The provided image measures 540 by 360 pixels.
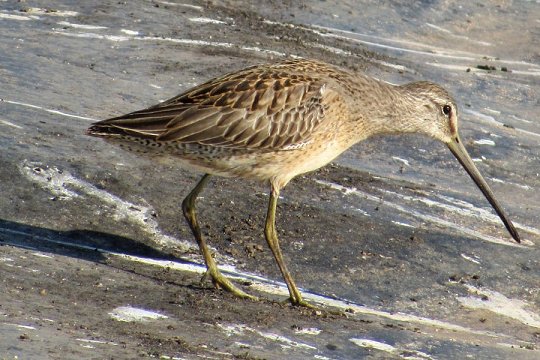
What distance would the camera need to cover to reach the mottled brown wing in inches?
257

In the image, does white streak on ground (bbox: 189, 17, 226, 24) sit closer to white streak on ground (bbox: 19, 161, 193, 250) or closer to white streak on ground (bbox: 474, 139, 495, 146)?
white streak on ground (bbox: 474, 139, 495, 146)

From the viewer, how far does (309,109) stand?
22.1 feet

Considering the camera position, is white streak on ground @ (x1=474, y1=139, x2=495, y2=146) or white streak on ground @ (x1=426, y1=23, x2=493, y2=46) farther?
white streak on ground @ (x1=426, y1=23, x2=493, y2=46)

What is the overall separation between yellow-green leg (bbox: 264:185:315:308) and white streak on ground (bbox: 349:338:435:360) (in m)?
0.58

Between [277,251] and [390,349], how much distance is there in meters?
1.07

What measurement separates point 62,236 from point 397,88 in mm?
2392

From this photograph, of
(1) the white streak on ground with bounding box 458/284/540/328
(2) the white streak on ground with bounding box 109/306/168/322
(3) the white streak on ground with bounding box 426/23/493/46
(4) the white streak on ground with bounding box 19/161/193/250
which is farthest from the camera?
(3) the white streak on ground with bounding box 426/23/493/46

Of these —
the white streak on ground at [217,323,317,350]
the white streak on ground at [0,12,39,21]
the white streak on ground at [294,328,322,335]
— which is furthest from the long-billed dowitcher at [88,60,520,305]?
the white streak on ground at [0,12,39,21]

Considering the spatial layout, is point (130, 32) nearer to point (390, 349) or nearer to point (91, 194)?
point (91, 194)

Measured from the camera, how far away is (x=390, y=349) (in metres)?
5.73

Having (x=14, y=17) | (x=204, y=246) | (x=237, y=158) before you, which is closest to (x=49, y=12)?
(x=14, y=17)

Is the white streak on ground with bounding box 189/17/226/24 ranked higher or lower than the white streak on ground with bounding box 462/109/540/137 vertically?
higher

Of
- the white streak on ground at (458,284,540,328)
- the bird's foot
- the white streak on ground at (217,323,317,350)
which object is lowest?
the white streak on ground at (458,284,540,328)

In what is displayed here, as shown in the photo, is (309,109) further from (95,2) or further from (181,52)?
(95,2)
